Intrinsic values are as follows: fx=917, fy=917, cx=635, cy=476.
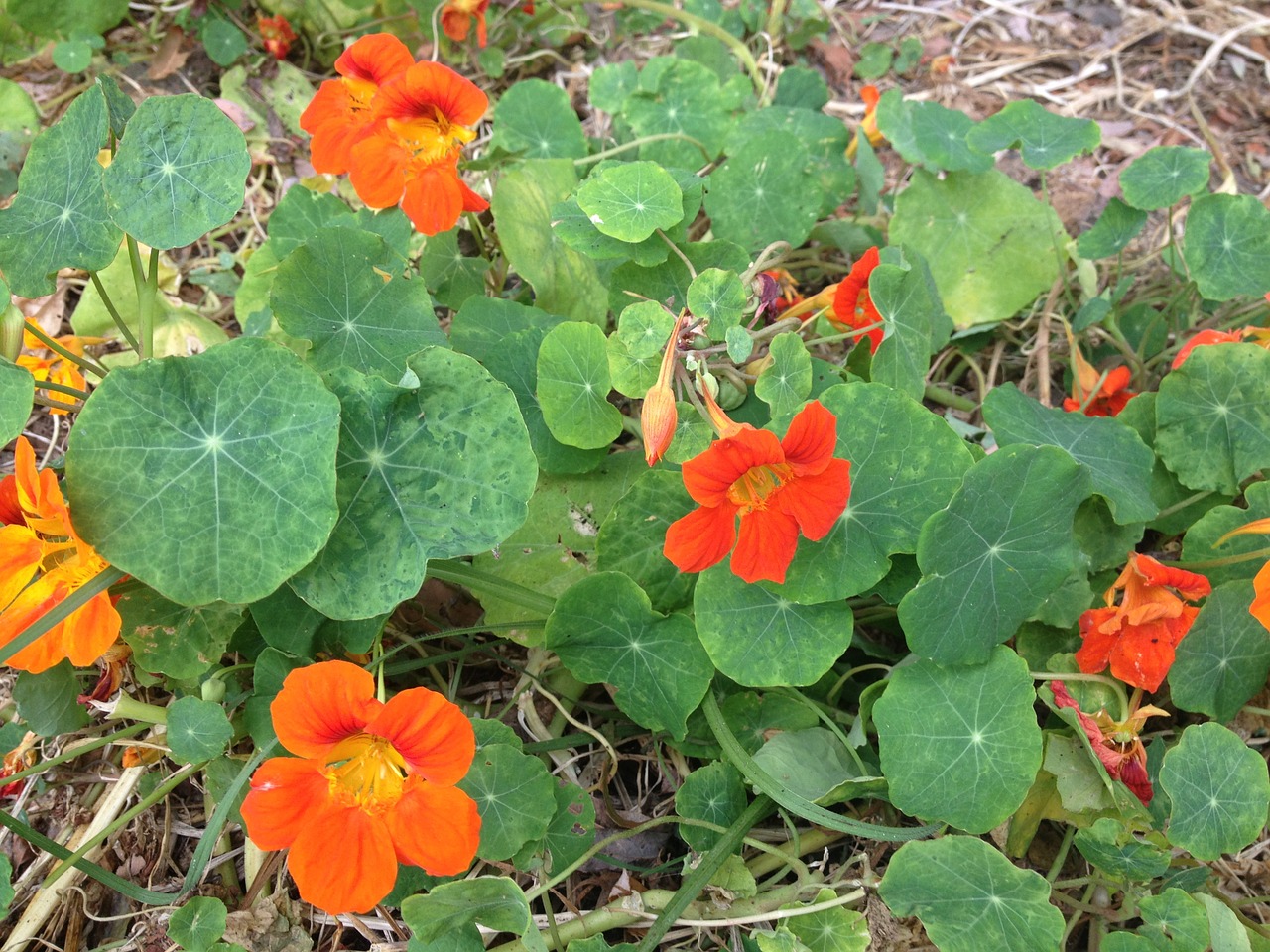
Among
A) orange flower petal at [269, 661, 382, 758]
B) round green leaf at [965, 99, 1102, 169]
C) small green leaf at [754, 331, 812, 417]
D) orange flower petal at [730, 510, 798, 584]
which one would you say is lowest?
orange flower petal at [269, 661, 382, 758]

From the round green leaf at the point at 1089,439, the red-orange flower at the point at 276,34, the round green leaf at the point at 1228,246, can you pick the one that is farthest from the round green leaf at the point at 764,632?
the red-orange flower at the point at 276,34

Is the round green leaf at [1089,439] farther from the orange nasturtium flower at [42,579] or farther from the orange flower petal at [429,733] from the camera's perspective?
the orange nasturtium flower at [42,579]

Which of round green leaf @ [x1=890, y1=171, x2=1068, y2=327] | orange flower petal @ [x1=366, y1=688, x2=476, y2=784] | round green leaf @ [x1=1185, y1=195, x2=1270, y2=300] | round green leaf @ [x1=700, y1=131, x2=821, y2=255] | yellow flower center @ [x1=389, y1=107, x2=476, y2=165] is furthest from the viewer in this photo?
round green leaf @ [x1=890, y1=171, x2=1068, y2=327]

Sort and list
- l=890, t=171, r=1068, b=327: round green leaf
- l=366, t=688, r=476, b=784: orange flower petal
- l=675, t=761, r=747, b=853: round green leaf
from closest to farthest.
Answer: l=366, t=688, r=476, b=784: orange flower petal → l=675, t=761, r=747, b=853: round green leaf → l=890, t=171, r=1068, b=327: round green leaf

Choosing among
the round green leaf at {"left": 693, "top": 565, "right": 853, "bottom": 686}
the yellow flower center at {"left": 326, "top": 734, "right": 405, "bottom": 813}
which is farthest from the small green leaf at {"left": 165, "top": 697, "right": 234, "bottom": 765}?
the round green leaf at {"left": 693, "top": 565, "right": 853, "bottom": 686}

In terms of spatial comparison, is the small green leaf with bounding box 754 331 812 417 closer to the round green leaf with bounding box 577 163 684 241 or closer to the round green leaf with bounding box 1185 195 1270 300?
the round green leaf with bounding box 577 163 684 241

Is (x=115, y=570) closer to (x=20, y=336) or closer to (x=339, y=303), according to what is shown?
(x=20, y=336)

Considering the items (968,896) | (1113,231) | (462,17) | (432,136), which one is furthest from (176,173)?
(1113,231)
